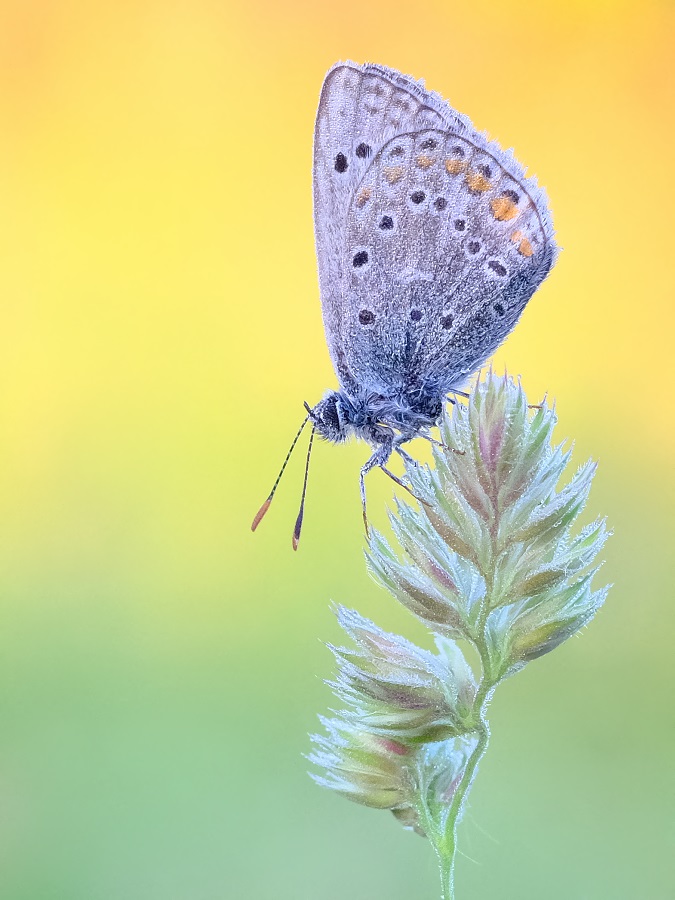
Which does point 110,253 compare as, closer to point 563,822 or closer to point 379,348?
point 379,348

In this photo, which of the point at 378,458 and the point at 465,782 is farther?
the point at 378,458

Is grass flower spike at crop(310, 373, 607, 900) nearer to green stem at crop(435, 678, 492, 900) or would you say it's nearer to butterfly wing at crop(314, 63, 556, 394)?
green stem at crop(435, 678, 492, 900)

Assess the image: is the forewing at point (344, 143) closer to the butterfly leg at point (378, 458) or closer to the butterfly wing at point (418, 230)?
the butterfly wing at point (418, 230)

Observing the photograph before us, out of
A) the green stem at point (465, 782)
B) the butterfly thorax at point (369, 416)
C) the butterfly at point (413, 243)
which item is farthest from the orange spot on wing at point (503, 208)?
the green stem at point (465, 782)

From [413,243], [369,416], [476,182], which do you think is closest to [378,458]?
[369,416]

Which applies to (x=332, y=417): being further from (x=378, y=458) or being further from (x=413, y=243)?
(x=413, y=243)

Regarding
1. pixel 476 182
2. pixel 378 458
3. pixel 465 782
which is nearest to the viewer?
pixel 465 782
